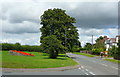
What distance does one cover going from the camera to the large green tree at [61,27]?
4216cm

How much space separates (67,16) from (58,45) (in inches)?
569

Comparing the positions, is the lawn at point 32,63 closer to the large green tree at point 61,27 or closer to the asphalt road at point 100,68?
the asphalt road at point 100,68

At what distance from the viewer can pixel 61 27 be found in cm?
4262

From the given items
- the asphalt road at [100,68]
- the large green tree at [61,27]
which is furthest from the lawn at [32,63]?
the large green tree at [61,27]

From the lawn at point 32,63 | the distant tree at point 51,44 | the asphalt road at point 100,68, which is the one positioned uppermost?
the distant tree at point 51,44

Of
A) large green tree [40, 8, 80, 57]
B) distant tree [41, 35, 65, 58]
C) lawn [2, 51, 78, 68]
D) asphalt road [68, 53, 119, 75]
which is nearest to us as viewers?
asphalt road [68, 53, 119, 75]

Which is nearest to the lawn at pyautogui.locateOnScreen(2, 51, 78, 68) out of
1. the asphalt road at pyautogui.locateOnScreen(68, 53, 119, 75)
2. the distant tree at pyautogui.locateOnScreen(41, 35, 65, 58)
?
the asphalt road at pyautogui.locateOnScreen(68, 53, 119, 75)

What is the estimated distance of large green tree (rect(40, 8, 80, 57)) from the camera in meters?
42.2

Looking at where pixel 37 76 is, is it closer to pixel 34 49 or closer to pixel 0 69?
pixel 0 69

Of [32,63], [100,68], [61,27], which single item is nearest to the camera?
[100,68]

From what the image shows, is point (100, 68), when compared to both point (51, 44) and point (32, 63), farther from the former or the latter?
point (51, 44)

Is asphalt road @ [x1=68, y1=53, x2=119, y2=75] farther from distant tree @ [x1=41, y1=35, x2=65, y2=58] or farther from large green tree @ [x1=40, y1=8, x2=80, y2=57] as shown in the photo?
large green tree @ [x1=40, y1=8, x2=80, y2=57]

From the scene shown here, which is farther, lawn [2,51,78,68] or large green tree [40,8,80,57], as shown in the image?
large green tree [40,8,80,57]

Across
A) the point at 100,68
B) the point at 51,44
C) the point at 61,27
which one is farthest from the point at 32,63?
the point at 61,27
